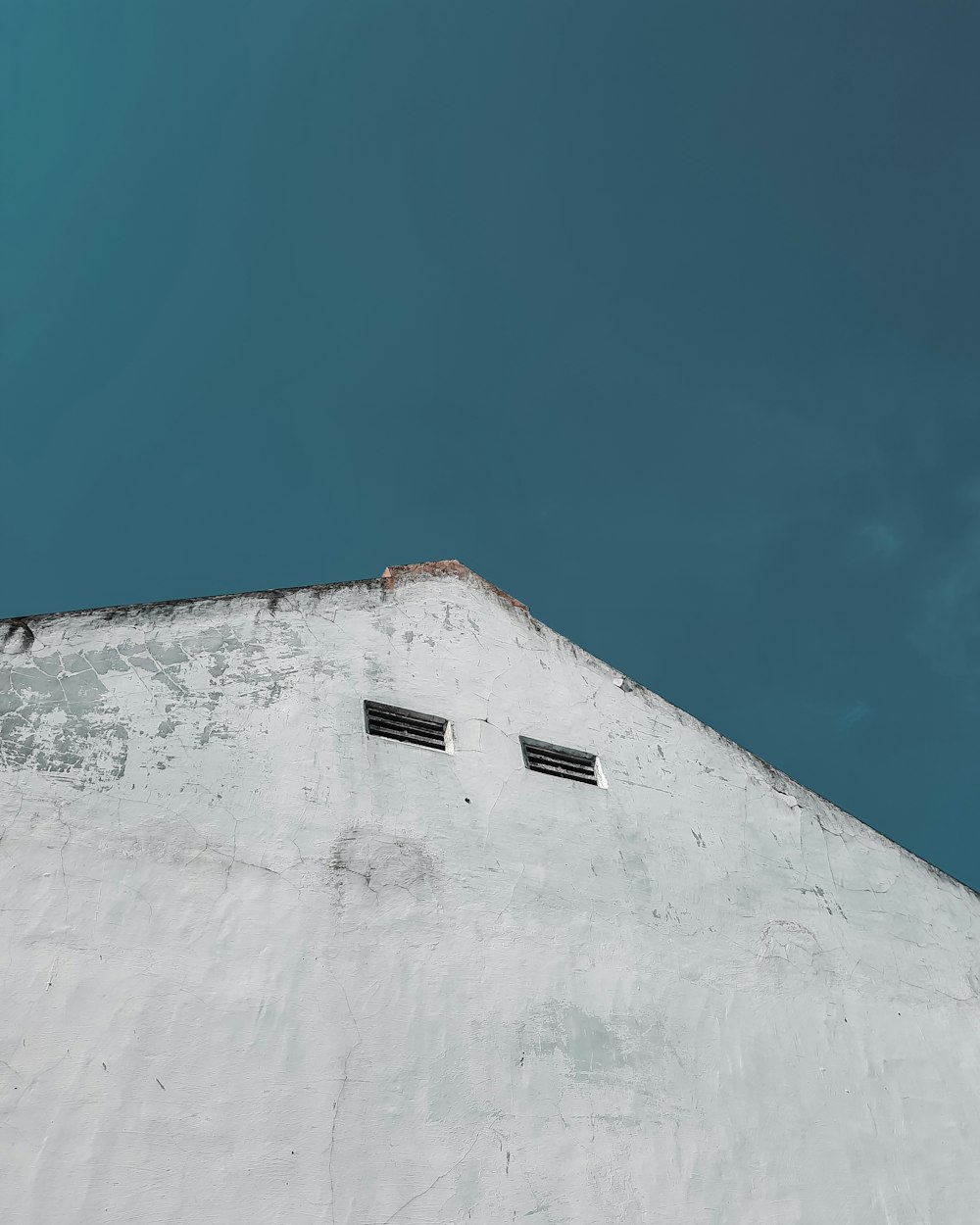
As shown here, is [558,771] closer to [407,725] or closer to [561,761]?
[561,761]

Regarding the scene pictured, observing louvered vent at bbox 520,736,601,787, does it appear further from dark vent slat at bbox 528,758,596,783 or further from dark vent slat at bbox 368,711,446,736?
dark vent slat at bbox 368,711,446,736

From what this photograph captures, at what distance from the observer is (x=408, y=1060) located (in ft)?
20.2

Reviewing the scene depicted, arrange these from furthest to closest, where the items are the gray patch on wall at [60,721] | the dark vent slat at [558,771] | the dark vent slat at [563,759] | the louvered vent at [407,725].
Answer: the dark vent slat at [563,759] < the dark vent slat at [558,771] < the louvered vent at [407,725] < the gray patch on wall at [60,721]

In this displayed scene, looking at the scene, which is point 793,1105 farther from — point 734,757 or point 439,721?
point 439,721

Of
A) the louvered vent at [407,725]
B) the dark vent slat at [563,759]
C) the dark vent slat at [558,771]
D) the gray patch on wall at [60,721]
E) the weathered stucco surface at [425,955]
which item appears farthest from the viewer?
the dark vent slat at [563,759]

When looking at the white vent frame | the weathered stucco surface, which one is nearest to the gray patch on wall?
the weathered stucco surface

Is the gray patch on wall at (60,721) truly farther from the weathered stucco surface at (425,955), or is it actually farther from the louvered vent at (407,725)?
the louvered vent at (407,725)

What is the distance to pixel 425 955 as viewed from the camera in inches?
263

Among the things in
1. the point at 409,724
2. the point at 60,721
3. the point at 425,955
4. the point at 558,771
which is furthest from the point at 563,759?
the point at 60,721

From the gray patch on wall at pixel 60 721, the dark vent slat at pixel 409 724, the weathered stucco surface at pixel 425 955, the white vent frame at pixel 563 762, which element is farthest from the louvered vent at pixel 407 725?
the gray patch on wall at pixel 60 721

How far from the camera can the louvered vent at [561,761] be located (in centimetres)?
833

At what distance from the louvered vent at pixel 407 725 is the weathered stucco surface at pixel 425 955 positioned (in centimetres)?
11

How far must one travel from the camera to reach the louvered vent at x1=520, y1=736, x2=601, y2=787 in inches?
328

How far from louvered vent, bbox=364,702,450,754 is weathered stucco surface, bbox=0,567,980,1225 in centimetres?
11
